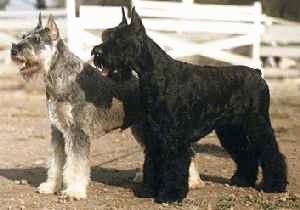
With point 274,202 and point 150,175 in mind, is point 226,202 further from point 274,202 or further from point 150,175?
point 150,175

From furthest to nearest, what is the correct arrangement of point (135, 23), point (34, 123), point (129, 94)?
point (34, 123), point (129, 94), point (135, 23)

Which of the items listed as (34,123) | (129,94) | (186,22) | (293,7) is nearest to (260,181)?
(129,94)

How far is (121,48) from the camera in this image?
769 cm

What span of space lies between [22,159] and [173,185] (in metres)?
3.37

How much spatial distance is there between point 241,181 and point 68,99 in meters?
2.30

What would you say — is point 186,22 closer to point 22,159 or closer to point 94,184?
point 22,159

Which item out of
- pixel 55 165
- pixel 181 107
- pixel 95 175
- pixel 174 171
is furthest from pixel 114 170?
pixel 181 107

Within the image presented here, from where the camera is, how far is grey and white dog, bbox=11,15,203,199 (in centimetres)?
794

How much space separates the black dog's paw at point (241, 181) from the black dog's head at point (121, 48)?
2.03 meters

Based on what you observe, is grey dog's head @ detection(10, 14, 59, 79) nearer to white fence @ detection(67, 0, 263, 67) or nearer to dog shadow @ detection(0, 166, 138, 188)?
dog shadow @ detection(0, 166, 138, 188)

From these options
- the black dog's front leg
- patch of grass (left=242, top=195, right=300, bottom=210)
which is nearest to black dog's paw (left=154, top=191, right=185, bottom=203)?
the black dog's front leg

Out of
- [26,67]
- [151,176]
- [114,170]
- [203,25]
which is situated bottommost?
[114,170]

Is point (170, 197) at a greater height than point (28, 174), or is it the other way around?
point (170, 197)

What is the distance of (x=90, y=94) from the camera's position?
8203 millimetres
